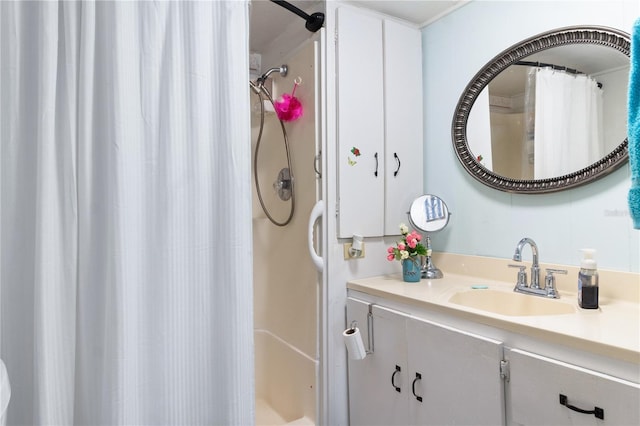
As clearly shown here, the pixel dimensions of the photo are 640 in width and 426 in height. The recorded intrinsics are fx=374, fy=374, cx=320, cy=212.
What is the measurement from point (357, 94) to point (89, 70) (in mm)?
1276

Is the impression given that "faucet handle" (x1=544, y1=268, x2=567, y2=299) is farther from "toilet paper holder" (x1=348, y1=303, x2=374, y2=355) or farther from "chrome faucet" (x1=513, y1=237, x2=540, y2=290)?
"toilet paper holder" (x1=348, y1=303, x2=374, y2=355)

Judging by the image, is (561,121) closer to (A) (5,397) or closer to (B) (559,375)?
(B) (559,375)

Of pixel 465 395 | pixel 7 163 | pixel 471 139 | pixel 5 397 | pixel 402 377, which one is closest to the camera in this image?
pixel 5 397

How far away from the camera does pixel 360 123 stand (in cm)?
187

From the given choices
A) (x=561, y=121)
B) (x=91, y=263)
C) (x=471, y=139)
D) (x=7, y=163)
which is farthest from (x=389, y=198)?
(x=7, y=163)

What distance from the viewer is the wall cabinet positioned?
3.14 feet

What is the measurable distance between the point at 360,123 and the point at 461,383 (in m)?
1.22

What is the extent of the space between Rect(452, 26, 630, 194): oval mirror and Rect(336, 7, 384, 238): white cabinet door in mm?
420

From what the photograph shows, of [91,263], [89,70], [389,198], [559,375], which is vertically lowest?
[559,375]

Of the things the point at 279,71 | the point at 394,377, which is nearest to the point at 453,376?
the point at 394,377

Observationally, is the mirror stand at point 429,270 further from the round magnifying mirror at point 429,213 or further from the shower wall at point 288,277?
the shower wall at point 288,277

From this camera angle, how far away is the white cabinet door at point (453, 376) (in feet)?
3.83

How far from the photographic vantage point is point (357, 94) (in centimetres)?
186

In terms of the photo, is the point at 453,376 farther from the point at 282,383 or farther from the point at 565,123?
the point at 282,383
